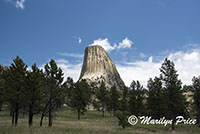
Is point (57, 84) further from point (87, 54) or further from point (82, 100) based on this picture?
point (87, 54)

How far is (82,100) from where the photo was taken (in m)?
55.1

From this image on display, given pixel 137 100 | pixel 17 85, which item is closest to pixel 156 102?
pixel 137 100

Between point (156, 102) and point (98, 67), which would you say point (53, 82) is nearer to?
point (156, 102)

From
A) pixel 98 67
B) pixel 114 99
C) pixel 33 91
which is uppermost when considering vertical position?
pixel 98 67

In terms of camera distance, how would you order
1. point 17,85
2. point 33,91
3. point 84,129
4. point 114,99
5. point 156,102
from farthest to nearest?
point 114,99 < point 156,102 < point 17,85 < point 33,91 < point 84,129

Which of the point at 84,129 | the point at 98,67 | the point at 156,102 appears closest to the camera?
the point at 84,129

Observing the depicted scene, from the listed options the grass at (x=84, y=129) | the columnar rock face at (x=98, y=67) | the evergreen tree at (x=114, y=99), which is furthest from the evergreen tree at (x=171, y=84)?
the columnar rock face at (x=98, y=67)

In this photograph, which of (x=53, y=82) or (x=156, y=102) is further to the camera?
(x=156, y=102)

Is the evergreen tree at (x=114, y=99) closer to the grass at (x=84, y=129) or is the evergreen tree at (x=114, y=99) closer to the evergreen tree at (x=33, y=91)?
the grass at (x=84, y=129)

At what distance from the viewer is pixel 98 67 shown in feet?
521

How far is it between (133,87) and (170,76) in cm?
1997

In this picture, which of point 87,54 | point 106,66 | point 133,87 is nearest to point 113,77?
point 106,66

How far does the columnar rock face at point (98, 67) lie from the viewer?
152 metres

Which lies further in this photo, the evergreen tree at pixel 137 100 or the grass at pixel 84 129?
the evergreen tree at pixel 137 100
